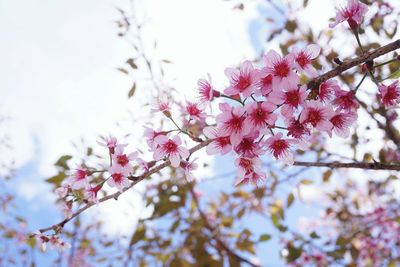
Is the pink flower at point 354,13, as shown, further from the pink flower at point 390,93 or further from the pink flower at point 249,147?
the pink flower at point 249,147

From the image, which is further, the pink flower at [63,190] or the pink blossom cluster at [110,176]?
the pink flower at [63,190]

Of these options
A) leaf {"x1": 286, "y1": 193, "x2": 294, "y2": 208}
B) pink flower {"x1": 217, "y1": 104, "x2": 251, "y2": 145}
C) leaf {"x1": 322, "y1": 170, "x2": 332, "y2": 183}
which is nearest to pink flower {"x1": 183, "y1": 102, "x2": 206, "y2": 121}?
pink flower {"x1": 217, "y1": 104, "x2": 251, "y2": 145}

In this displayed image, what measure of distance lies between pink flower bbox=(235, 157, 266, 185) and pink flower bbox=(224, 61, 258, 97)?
0.23m

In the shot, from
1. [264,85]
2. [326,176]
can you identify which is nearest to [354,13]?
[264,85]

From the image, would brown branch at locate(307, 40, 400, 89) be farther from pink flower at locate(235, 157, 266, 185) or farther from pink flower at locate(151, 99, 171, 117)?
pink flower at locate(151, 99, 171, 117)

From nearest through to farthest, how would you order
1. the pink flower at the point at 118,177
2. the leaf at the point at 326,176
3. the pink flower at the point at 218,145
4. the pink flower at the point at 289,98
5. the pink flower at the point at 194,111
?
the pink flower at the point at 289,98 < the pink flower at the point at 218,145 < the pink flower at the point at 118,177 < the pink flower at the point at 194,111 < the leaf at the point at 326,176

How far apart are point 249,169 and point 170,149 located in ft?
0.97

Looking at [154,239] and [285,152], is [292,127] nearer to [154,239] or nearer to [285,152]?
[285,152]

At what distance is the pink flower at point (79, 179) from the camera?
1521 millimetres

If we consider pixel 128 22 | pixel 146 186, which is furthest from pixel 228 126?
pixel 146 186

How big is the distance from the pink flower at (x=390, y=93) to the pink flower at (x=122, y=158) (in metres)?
0.95

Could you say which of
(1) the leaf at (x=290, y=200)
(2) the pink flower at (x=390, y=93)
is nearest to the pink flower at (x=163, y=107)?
(2) the pink flower at (x=390, y=93)

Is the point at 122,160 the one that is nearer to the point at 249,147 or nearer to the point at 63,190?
the point at 63,190

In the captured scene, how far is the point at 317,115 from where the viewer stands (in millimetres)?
1221
